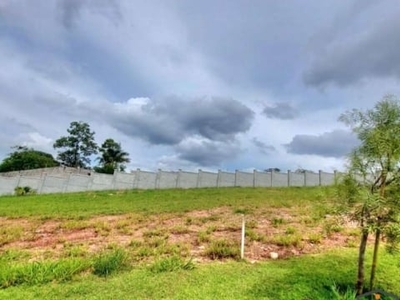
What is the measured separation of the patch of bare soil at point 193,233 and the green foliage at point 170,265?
52 cm

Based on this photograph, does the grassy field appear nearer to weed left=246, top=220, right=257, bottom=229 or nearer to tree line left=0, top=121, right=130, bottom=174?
weed left=246, top=220, right=257, bottom=229

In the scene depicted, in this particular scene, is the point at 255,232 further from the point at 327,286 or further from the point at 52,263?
the point at 52,263

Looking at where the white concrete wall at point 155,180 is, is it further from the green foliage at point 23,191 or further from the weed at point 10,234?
the weed at point 10,234

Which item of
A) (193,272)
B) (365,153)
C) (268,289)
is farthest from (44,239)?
(365,153)

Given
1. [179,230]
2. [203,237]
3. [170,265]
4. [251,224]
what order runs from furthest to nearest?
[251,224]
[179,230]
[203,237]
[170,265]

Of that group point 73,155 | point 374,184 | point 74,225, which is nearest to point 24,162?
point 73,155

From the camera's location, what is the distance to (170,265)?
17.7ft

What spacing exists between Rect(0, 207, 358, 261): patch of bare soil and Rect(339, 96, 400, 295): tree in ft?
4.49

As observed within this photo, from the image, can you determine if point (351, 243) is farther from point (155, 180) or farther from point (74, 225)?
point (155, 180)

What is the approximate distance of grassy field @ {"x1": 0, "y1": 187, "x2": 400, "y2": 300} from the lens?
4562mm

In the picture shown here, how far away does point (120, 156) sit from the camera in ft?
132

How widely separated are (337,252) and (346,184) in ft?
8.24

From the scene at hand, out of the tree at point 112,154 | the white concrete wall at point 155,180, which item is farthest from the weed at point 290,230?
the tree at point 112,154

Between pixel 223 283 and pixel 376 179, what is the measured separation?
239 centimetres
